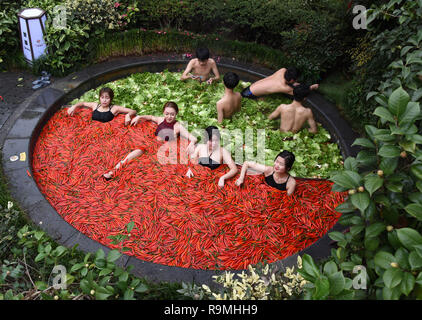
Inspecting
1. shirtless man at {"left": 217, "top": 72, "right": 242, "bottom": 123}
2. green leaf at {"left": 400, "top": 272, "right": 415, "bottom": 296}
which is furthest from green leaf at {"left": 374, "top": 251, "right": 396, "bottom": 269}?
shirtless man at {"left": 217, "top": 72, "right": 242, "bottom": 123}

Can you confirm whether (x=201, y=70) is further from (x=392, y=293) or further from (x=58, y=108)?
(x=392, y=293)

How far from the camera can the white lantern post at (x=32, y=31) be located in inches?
256

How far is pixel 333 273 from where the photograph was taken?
1.71 metres

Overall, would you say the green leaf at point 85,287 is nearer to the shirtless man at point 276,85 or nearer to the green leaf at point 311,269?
the green leaf at point 311,269

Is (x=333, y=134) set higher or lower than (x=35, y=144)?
higher

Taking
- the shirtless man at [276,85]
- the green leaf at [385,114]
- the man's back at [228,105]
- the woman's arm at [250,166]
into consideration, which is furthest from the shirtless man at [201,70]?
the green leaf at [385,114]

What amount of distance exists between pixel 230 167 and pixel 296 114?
1584 millimetres

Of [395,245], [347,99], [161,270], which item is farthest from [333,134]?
[395,245]

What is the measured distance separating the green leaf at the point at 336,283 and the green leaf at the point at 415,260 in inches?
12.4

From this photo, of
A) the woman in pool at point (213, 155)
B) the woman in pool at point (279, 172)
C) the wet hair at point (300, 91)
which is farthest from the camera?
A: the wet hair at point (300, 91)

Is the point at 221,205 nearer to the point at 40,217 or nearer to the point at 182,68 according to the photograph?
the point at 40,217

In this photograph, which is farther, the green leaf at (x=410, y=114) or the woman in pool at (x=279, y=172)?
the woman in pool at (x=279, y=172)

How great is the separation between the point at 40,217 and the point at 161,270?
1.74m

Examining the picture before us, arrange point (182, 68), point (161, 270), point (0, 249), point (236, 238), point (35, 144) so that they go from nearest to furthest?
point (0, 249)
point (161, 270)
point (236, 238)
point (35, 144)
point (182, 68)
